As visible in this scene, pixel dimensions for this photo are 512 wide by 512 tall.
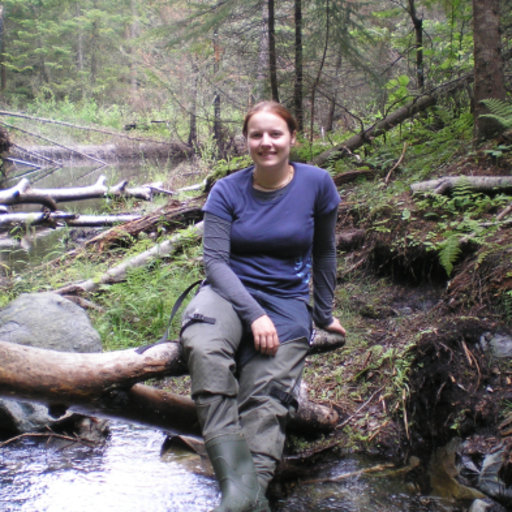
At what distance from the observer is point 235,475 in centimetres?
204

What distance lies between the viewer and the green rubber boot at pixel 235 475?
1964mm

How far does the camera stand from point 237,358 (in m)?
2.55

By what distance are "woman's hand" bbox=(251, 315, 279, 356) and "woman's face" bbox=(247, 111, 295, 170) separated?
82cm

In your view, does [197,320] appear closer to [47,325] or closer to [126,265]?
[47,325]

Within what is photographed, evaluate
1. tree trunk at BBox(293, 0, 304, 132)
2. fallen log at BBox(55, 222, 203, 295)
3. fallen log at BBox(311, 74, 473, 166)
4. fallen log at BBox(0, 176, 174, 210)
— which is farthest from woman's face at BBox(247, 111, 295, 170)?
fallen log at BBox(0, 176, 174, 210)

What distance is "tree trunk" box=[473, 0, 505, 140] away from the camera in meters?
5.29

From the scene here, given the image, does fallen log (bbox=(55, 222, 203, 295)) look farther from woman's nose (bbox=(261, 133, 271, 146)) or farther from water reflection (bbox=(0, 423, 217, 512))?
woman's nose (bbox=(261, 133, 271, 146))

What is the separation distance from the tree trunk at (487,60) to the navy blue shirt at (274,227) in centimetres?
335

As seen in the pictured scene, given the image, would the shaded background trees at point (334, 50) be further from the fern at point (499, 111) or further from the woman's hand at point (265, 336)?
the woman's hand at point (265, 336)

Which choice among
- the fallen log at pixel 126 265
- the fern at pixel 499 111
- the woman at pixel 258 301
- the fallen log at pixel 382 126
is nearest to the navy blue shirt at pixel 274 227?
the woman at pixel 258 301

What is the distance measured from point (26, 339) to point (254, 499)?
262 centimetres

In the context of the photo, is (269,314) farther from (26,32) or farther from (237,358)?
(26,32)

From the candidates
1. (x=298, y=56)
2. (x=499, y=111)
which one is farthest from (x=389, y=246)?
(x=298, y=56)

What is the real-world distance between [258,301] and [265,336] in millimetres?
290
